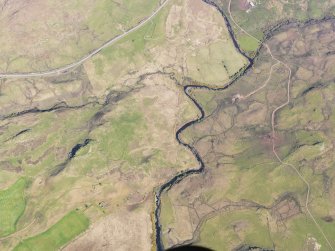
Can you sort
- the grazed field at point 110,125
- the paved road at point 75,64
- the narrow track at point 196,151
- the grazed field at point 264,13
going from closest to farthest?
the narrow track at point 196,151, the grazed field at point 110,125, the paved road at point 75,64, the grazed field at point 264,13

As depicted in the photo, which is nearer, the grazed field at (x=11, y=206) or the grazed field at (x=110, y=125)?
the grazed field at (x=11, y=206)

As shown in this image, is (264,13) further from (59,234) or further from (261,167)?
(59,234)

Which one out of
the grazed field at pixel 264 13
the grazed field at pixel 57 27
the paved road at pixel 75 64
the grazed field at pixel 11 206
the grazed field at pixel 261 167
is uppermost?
the grazed field at pixel 57 27

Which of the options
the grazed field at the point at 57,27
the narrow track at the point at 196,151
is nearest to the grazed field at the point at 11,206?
the narrow track at the point at 196,151

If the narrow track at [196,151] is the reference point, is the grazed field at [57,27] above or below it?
above

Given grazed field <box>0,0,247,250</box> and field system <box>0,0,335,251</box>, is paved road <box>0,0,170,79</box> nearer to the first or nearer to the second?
field system <box>0,0,335,251</box>

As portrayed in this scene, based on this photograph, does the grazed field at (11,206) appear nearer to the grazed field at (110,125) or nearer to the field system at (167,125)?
the field system at (167,125)

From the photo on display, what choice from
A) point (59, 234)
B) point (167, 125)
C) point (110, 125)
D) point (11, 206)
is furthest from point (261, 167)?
point (11, 206)

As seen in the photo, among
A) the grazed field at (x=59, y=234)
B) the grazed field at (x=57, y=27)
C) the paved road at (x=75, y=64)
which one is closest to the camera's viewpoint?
the grazed field at (x=59, y=234)
